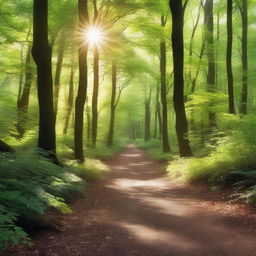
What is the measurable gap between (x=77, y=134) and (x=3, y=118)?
13.9ft

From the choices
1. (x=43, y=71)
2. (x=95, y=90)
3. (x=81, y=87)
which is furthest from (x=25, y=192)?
(x=95, y=90)

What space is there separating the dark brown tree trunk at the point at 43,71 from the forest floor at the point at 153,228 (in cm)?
282

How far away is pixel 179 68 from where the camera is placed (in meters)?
15.2

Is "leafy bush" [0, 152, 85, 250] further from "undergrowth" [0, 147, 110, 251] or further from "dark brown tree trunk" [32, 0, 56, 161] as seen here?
"dark brown tree trunk" [32, 0, 56, 161]

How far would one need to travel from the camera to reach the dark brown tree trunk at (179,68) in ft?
49.2

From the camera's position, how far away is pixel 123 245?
600 centimetres

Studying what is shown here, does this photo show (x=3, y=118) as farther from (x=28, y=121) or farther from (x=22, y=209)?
(x=22, y=209)

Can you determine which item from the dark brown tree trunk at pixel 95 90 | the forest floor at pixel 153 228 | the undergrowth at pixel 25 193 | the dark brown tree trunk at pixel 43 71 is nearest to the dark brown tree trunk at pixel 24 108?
the dark brown tree trunk at pixel 95 90

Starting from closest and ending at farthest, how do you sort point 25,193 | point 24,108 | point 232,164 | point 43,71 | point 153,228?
point 25,193 < point 153,228 < point 232,164 < point 43,71 < point 24,108

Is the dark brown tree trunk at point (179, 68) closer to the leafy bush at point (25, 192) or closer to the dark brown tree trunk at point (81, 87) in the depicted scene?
the dark brown tree trunk at point (81, 87)

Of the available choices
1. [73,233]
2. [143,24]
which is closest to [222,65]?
[143,24]

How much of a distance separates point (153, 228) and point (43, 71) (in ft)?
24.6

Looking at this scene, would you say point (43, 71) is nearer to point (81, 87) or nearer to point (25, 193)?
point (81, 87)

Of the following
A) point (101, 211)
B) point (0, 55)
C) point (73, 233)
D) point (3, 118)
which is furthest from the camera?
point (0, 55)
